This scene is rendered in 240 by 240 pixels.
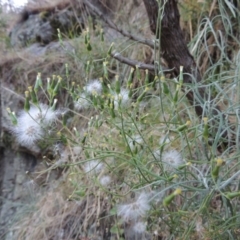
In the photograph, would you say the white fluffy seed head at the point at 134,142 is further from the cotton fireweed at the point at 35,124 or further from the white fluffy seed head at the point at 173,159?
the cotton fireweed at the point at 35,124

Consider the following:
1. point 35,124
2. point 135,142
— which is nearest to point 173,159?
point 135,142

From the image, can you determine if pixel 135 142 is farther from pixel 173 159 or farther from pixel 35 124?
pixel 35 124

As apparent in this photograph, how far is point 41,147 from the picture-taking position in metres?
2.15

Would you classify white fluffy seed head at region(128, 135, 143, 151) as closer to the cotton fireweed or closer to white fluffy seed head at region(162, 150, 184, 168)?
white fluffy seed head at region(162, 150, 184, 168)

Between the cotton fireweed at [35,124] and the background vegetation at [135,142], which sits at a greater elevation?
the cotton fireweed at [35,124]

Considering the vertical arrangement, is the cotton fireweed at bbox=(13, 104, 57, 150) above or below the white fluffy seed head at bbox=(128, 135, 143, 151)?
above

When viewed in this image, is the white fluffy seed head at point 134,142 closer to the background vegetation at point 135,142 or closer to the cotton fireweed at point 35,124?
the background vegetation at point 135,142

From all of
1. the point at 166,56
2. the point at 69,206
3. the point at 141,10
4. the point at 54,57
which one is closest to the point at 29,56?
the point at 54,57

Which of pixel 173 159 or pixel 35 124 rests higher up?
pixel 35 124

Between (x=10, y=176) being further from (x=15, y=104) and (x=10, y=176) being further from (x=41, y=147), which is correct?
(x=15, y=104)

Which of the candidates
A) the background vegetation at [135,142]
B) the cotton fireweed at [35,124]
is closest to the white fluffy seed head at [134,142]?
the background vegetation at [135,142]

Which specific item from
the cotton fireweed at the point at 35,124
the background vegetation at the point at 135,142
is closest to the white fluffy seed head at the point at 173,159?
the background vegetation at the point at 135,142

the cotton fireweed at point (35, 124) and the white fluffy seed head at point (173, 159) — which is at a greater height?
the cotton fireweed at point (35, 124)

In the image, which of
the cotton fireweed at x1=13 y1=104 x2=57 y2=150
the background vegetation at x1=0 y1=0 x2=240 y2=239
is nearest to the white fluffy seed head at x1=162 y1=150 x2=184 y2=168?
the background vegetation at x1=0 y1=0 x2=240 y2=239
